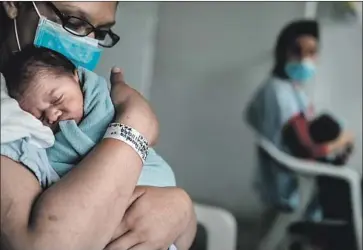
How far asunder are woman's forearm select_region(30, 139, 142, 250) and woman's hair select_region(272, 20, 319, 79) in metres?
0.29

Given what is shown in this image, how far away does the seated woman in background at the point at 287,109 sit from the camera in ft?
2.74

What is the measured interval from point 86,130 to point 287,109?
31 cm

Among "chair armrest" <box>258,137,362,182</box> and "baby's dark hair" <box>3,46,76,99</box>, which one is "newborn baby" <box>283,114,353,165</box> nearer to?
"chair armrest" <box>258,137,362,182</box>

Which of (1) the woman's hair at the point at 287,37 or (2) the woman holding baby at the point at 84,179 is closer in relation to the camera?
(2) the woman holding baby at the point at 84,179

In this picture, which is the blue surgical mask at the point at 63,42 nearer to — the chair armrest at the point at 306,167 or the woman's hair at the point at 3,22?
the woman's hair at the point at 3,22

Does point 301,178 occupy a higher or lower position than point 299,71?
lower

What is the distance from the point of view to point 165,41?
30.5 inches

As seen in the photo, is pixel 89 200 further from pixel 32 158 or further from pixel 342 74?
pixel 342 74

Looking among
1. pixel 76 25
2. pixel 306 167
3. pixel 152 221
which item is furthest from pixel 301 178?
pixel 76 25

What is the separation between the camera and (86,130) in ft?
2.04

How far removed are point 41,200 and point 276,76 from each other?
0.38 meters

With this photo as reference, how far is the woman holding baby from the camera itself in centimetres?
58

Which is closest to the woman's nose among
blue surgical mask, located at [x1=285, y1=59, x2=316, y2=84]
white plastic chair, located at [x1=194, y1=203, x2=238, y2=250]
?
white plastic chair, located at [x1=194, y1=203, x2=238, y2=250]

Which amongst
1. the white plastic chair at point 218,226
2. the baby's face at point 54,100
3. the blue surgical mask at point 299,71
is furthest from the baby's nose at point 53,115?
the blue surgical mask at point 299,71
